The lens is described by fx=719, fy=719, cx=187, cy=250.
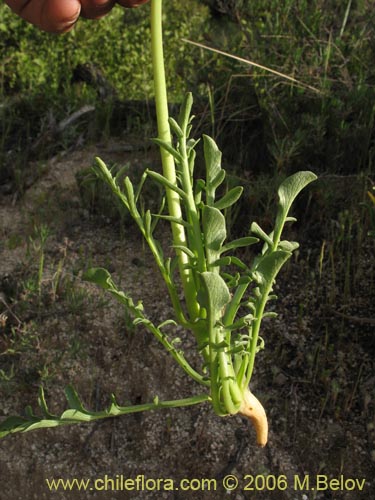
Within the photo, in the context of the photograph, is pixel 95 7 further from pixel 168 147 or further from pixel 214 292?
pixel 214 292

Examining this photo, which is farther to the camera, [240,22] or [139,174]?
[240,22]

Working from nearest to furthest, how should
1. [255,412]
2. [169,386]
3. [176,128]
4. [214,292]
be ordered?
[214,292], [176,128], [255,412], [169,386]

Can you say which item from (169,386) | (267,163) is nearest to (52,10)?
(169,386)

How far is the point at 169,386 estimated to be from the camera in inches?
81.4

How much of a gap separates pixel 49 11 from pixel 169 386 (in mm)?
1173

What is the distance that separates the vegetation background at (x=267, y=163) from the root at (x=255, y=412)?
23 centimetres

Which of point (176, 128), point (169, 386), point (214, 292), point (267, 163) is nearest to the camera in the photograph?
point (214, 292)

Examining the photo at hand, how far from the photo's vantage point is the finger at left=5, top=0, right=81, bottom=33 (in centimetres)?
123

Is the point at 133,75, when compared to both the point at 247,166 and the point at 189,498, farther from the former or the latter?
the point at 189,498

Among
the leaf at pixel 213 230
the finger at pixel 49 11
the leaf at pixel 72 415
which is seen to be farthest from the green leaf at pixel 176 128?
the leaf at pixel 72 415

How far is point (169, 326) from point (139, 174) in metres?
0.66

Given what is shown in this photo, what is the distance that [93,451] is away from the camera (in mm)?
1968

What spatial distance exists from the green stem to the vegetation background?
538 millimetres

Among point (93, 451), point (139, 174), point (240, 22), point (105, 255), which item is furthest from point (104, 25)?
point (93, 451)
